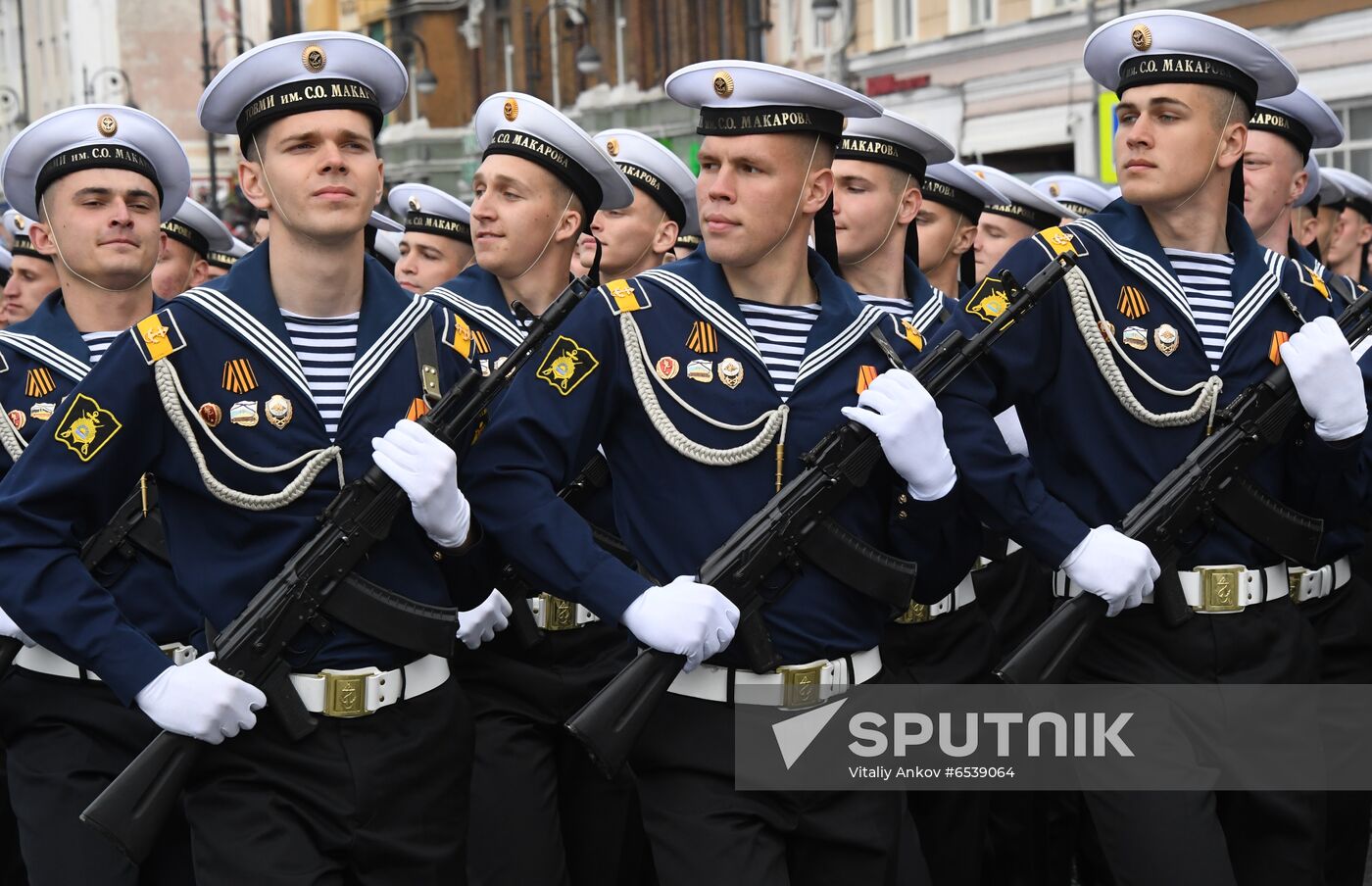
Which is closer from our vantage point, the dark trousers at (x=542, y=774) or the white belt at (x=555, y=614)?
the dark trousers at (x=542, y=774)

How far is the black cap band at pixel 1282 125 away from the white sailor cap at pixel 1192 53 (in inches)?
57.4

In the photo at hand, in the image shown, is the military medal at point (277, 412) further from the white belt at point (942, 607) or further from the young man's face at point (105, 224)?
the white belt at point (942, 607)

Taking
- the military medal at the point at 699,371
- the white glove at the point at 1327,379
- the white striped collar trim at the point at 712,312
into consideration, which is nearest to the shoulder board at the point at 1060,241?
the white glove at the point at 1327,379

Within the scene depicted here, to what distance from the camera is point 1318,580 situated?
530cm

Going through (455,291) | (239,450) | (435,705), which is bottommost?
(435,705)

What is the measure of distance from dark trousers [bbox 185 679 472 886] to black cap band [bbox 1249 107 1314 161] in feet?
12.4

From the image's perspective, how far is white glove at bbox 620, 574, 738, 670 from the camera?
4.06 meters

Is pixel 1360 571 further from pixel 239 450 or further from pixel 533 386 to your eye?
pixel 239 450

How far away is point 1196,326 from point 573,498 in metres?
1.80

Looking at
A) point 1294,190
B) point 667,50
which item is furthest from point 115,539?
point 667,50

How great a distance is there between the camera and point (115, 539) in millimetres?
4965

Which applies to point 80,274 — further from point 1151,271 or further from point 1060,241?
point 1151,271

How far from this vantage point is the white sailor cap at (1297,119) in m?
6.56

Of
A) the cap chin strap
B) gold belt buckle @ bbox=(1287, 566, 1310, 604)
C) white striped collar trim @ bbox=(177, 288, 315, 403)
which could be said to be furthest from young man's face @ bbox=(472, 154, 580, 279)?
gold belt buckle @ bbox=(1287, 566, 1310, 604)
